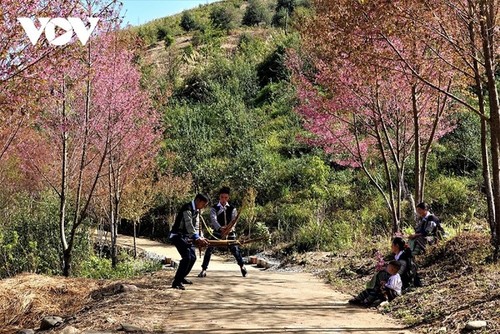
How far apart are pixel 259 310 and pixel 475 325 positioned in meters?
2.45

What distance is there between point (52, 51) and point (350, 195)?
14.1 metres

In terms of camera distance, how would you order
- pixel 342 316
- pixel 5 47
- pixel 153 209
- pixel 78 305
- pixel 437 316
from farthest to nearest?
pixel 153 209
pixel 78 305
pixel 5 47
pixel 342 316
pixel 437 316

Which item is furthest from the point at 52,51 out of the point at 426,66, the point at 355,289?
the point at 426,66

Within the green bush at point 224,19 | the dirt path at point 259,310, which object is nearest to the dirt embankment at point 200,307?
the dirt path at point 259,310

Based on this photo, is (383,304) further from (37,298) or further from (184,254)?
(37,298)

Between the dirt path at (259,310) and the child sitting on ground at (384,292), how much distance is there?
240 mm

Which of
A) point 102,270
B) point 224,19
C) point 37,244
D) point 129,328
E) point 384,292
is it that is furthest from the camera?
point 224,19

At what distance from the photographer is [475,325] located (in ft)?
15.7

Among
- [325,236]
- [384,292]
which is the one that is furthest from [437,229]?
[325,236]

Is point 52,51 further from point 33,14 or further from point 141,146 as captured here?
point 141,146

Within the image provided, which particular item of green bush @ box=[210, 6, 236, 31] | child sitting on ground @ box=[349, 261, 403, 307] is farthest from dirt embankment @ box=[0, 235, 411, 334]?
green bush @ box=[210, 6, 236, 31]

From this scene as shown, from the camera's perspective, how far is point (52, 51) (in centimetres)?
702

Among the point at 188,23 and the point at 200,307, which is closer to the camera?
the point at 200,307

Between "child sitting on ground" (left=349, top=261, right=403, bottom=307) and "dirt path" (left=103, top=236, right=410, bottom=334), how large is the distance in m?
0.24
